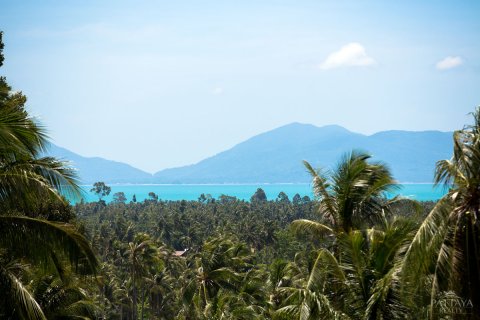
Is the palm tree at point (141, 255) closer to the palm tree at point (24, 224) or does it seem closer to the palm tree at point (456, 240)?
the palm tree at point (24, 224)

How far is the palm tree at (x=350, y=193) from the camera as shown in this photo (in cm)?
1429

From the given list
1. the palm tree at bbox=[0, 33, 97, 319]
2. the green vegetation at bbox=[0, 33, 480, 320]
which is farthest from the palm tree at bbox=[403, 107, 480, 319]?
the palm tree at bbox=[0, 33, 97, 319]

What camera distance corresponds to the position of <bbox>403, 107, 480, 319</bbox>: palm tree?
9531mm

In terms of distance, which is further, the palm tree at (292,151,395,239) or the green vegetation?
the palm tree at (292,151,395,239)

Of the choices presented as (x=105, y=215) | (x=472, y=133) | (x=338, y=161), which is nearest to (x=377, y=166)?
(x=338, y=161)

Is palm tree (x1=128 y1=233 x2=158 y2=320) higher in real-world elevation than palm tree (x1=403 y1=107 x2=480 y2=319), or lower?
lower

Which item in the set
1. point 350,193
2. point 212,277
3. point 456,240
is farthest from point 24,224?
point 212,277

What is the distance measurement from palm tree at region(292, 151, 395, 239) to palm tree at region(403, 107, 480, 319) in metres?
4.14

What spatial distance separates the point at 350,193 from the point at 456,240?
4658 millimetres

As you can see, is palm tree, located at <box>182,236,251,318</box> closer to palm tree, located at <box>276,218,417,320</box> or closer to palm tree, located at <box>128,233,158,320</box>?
palm tree, located at <box>128,233,158,320</box>

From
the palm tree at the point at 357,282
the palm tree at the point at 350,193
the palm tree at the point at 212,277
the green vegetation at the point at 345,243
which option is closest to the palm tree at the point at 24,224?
the green vegetation at the point at 345,243

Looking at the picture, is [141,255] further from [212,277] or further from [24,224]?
[24,224]

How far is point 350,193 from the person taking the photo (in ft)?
47.0

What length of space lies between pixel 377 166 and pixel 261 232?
95.4 metres
